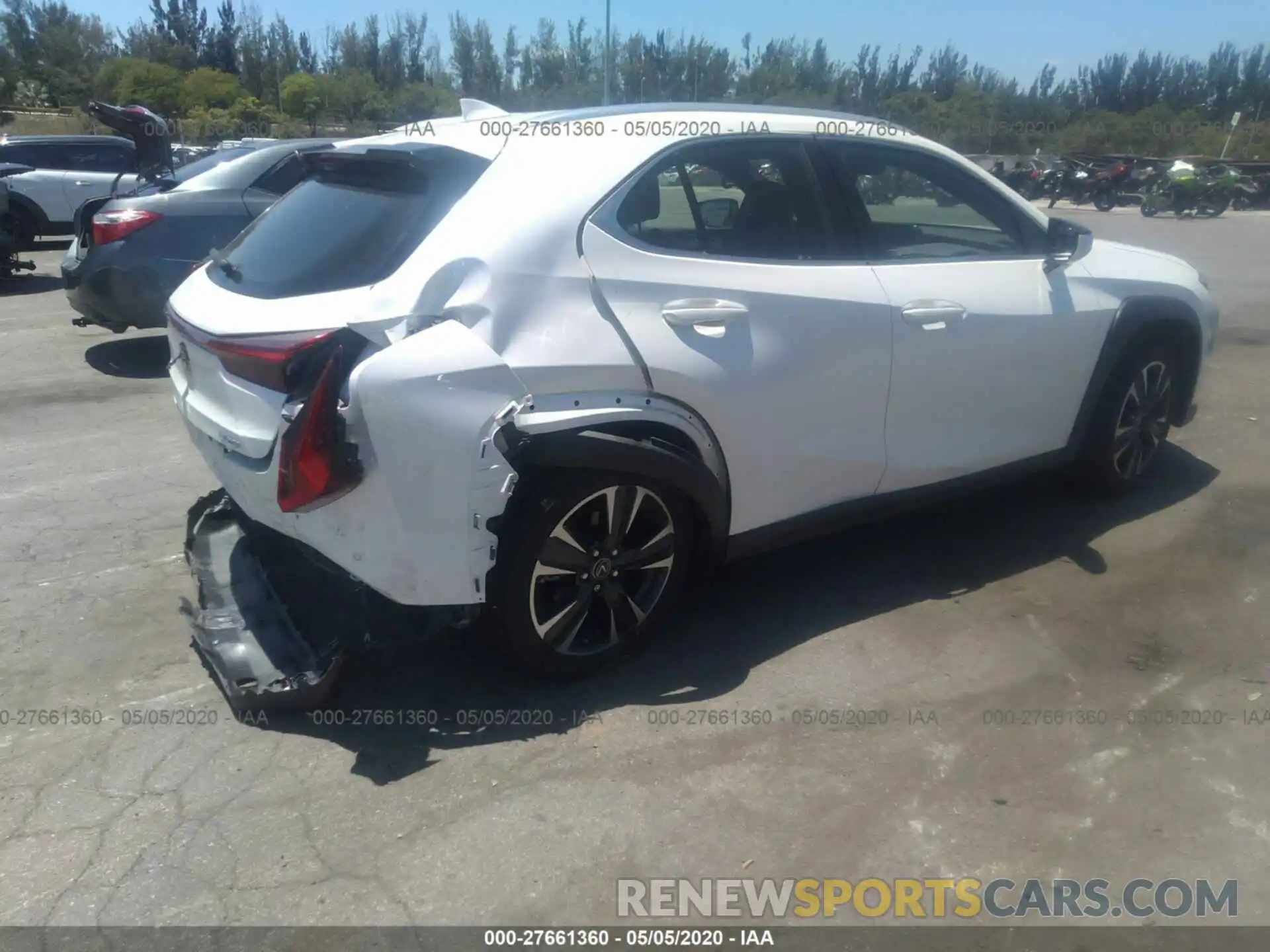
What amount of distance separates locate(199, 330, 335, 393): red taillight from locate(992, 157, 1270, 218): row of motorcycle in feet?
84.9

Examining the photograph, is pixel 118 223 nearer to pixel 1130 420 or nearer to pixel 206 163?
pixel 206 163

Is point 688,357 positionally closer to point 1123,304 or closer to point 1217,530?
point 1123,304

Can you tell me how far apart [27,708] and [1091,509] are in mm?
4685

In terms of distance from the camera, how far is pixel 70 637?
154 inches

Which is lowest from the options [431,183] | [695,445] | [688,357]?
[695,445]

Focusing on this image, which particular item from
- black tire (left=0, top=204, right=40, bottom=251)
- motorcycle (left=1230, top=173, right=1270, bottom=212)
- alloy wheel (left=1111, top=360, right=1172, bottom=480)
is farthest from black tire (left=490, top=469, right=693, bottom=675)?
motorcycle (left=1230, top=173, right=1270, bottom=212)

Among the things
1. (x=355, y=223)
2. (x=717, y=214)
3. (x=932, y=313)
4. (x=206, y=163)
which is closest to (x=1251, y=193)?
(x=206, y=163)

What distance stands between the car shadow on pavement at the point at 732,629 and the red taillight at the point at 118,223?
537 cm

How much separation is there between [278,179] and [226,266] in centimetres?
504

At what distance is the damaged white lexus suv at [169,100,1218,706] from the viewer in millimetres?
3039

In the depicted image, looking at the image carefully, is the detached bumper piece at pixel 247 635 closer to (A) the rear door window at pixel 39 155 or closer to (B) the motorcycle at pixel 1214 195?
(A) the rear door window at pixel 39 155

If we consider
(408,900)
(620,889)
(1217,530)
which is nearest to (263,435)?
(408,900)

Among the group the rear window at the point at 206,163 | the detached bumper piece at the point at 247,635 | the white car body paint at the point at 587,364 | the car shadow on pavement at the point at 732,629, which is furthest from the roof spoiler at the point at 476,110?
the rear window at the point at 206,163

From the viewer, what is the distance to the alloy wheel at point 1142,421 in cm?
502
